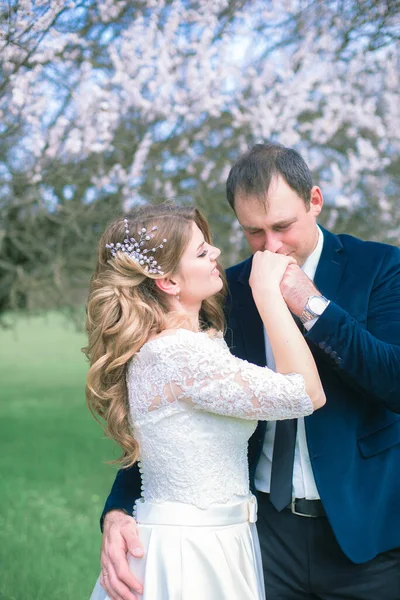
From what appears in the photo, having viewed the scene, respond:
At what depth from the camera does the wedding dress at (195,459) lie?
7.67ft

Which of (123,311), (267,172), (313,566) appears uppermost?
(267,172)

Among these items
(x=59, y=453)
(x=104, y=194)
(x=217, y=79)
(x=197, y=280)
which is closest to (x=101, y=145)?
(x=104, y=194)

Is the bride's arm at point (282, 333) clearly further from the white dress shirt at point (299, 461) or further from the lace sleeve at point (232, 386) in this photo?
→ the white dress shirt at point (299, 461)

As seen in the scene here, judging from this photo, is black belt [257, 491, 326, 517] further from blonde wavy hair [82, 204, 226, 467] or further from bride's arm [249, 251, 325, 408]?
blonde wavy hair [82, 204, 226, 467]

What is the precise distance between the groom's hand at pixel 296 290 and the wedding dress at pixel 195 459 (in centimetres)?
25

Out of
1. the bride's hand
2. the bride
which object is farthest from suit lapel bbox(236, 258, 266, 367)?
the bride's hand

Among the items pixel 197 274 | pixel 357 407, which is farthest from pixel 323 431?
pixel 197 274

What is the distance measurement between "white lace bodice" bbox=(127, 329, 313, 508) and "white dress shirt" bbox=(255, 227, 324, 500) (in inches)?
6.2

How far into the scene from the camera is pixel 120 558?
246 centimetres

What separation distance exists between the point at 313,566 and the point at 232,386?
0.74 m

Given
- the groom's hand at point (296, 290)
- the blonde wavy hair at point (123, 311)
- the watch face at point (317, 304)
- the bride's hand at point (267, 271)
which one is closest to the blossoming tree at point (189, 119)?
the blonde wavy hair at point (123, 311)

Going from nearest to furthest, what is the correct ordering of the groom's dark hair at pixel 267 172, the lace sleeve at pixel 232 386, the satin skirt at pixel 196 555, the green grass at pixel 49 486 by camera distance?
the lace sleeve at pixel 232 386 → the satin skirt at pixel 196 555 → the groom's dark hair at pixel 267 172 → the green grass at pixel 49 486

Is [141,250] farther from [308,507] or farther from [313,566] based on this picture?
[313,566]

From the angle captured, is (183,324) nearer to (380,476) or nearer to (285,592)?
(380,476)
